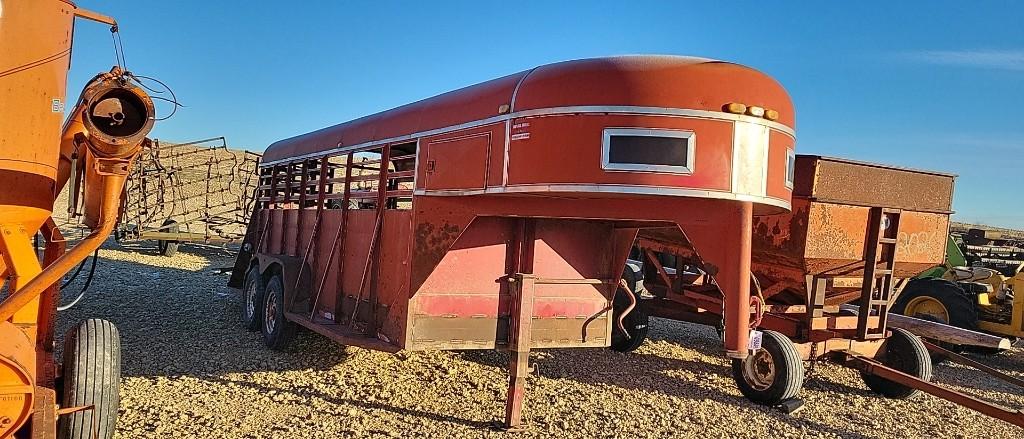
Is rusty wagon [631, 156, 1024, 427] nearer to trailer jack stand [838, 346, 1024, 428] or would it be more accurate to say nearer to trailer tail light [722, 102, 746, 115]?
trailer jack stand [838, 346, 1024, 428]

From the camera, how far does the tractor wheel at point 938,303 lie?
9.53 m

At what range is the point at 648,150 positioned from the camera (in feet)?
14.1

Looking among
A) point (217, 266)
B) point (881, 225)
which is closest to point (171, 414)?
point (881, 225)

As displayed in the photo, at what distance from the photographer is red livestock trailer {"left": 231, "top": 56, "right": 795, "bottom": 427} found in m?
4.33

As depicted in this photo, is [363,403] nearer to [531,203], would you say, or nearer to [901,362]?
[531,203]

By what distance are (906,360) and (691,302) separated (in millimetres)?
2278

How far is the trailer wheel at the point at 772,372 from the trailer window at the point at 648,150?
2.73m

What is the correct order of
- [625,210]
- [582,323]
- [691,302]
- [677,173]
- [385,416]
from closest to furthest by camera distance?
[677,173], [625,210], [385,416], [582,323], [691,302]

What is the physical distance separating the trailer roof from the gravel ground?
2.44 metres

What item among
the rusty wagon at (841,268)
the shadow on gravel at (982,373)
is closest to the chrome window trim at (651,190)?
the rusty wagon at (841,268)

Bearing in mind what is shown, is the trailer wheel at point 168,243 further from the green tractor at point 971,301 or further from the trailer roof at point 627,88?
the green tractor at point 971,301

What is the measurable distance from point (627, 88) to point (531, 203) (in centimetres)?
106

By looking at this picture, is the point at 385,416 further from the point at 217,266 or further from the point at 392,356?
the point at 217,266

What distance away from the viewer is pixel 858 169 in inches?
289
